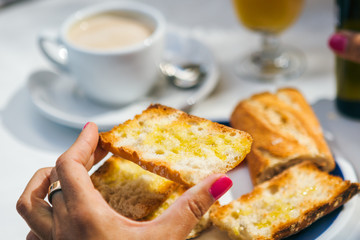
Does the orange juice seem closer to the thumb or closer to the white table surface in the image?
the white table surface

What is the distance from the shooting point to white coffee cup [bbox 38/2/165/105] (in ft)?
3.52

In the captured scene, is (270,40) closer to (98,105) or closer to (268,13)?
(268,13)

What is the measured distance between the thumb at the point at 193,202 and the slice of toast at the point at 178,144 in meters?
0.03

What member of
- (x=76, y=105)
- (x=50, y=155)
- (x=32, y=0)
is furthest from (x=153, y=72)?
(x=32, y=0)

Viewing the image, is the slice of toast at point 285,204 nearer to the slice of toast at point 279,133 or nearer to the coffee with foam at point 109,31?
the slice of toast at point 279,133

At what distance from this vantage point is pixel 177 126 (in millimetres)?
680

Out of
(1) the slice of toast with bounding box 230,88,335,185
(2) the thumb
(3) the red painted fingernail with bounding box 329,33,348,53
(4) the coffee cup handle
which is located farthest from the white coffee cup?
(2) the thumb

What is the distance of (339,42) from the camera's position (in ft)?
3.20

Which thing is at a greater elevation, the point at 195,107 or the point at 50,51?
the point at 50,51

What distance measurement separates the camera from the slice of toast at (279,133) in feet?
2.76

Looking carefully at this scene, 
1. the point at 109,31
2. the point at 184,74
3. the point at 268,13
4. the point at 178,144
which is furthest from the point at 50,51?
the point at 178,144

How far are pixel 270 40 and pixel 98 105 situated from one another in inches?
21.1

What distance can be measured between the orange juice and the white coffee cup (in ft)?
0.73

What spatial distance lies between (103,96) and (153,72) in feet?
0.46
